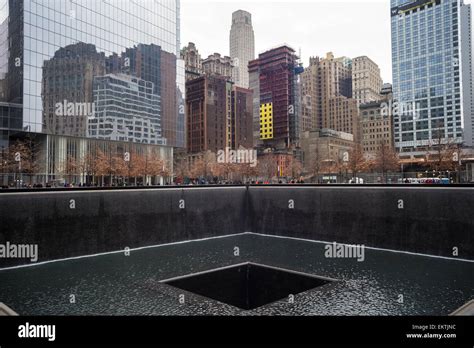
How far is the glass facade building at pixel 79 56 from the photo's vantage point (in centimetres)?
5869

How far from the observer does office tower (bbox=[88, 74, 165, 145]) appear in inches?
2749

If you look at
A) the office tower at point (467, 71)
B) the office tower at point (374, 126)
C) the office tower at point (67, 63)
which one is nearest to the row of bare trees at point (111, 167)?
the office tower at point (67, 63)

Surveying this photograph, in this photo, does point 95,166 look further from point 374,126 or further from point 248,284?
point 374,126

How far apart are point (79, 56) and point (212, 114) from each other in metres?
A: 89.5

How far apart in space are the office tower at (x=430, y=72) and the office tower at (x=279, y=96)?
41596 mm

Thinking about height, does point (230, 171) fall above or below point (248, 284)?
above

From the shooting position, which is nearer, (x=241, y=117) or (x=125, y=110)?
(x=125, y=110)

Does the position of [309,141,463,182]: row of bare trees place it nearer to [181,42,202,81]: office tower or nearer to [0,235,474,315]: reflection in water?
[0,235,474,315]: reflection in water

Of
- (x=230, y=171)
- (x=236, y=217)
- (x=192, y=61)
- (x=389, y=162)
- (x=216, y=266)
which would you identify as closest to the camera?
(x=216, y=266)

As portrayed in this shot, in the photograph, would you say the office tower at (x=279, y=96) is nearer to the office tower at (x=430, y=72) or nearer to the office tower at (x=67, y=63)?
the office tower at (x=430, y=72)

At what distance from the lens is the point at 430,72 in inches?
5881

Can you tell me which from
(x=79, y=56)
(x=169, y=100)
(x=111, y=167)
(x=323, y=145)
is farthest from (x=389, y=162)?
(x=323, y=145)
